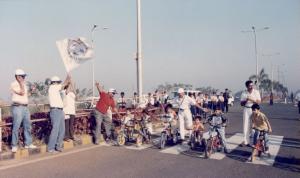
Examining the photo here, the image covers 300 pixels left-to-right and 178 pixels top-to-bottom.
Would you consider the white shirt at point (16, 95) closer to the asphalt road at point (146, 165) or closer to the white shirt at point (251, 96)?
the asphalt road at point (146, 165)

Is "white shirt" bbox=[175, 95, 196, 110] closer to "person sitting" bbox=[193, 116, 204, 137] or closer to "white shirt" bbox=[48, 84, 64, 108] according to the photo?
"person sitting" bbox=[193, 116, 204, 137]

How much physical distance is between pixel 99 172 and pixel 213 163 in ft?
8.59

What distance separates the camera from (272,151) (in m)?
9.30

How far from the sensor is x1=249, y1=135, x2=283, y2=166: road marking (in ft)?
26.4

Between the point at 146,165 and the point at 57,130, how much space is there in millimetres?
2939

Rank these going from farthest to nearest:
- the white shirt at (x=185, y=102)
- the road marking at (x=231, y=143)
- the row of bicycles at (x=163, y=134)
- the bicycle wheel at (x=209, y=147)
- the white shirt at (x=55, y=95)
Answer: the white shirt at (x=185, y=102), the white shirt at (x=55, y=95), the row of bicycles at (x=163, y=134), the road marking at (x=231, y=143), the bicycle wheel at (x=209, y=147)

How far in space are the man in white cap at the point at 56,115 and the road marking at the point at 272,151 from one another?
16.6 feet

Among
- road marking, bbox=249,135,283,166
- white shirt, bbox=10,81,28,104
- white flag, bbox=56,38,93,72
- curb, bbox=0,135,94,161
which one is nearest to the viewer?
road marking, bbox=249,135,283,166

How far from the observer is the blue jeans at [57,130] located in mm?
9273

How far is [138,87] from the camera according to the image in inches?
600

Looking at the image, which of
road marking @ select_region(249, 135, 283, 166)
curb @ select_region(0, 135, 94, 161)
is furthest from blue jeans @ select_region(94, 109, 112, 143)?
road marking @ select_region(249, 135, 283, 166)

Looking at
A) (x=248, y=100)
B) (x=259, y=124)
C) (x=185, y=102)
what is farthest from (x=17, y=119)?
(x=248, y=100)

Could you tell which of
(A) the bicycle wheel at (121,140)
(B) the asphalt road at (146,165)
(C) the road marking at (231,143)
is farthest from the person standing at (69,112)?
(C) the road marking at (231,143)

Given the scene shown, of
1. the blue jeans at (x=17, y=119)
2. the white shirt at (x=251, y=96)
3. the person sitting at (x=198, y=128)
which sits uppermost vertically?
the white shirt at (x=251, y=96)
